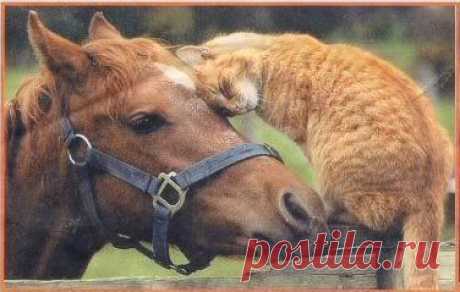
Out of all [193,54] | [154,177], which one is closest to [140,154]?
[154,177]

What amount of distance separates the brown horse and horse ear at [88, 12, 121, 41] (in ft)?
0.80

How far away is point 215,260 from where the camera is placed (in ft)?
8.91

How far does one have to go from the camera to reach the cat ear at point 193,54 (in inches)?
115

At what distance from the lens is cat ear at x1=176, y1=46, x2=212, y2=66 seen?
2.92m

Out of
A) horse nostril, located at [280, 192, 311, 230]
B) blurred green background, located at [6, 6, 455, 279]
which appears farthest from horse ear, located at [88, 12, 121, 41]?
horse nostril, located at [280, 192, 311, 230]

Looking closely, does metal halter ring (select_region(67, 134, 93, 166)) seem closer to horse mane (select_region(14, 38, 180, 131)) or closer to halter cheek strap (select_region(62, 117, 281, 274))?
halter cheek strap (select_region(62, 117, 281, 274))

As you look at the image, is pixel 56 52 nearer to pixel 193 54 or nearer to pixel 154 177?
pixel 154 177

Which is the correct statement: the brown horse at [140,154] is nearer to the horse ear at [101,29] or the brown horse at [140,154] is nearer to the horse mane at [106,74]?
the horse mane at [106,74]

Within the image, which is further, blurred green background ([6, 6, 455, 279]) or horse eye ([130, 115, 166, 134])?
blurred green background ([6, 6, 455, 279])

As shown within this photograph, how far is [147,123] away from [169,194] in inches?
12.0

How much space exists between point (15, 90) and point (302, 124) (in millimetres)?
1412

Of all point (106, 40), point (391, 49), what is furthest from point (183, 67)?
point (391, 49)

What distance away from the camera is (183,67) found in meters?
2.73

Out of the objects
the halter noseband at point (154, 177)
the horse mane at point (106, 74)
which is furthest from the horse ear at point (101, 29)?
the halter noseband at point (154, 177)
